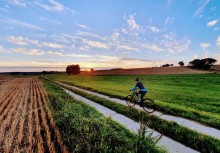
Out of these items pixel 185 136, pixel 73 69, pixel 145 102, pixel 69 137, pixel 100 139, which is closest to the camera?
pixel 100 139

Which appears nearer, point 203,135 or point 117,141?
point 117,141

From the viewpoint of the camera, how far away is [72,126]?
376 inches

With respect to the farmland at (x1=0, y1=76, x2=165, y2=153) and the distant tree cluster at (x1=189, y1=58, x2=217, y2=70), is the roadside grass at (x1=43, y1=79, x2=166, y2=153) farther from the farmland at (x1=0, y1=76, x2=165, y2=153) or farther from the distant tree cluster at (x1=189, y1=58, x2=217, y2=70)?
the distant tree cluster at (x1=189, y1=58, x2=217, y2=70)

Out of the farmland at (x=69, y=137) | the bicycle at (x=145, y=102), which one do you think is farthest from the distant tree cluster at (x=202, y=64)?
the farmland at (x=69, y=137)

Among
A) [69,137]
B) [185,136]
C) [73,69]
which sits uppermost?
[73,69]

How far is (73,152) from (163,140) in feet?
12.8

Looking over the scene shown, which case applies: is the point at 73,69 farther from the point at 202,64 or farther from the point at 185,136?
the point at 185,136

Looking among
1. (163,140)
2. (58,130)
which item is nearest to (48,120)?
(58,130)

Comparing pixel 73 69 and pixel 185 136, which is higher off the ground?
pixel 73 69

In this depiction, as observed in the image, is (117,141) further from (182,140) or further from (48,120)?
(48,120)

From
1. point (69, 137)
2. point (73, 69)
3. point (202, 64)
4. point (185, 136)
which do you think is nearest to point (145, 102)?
point (185, 136)

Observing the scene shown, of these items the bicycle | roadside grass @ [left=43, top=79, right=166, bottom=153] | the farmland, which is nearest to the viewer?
roadside grass @ [left=43, top=79, right=166, bottom=153]

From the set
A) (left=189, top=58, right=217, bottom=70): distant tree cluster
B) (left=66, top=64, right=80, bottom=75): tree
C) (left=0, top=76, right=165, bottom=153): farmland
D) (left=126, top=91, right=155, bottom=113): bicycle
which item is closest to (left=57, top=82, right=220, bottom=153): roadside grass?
(left=0, top=76, right=165, bottom=153): farmland

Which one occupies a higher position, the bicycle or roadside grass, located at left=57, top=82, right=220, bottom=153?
the bicycle
